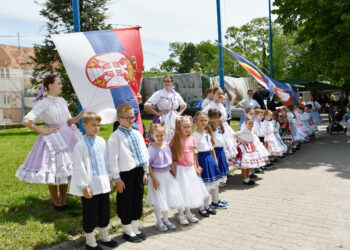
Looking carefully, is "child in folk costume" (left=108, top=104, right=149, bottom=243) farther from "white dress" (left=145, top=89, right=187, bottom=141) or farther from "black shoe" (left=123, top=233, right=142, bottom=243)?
"white dress" (left=145, top=89, right=187, bottom=141)

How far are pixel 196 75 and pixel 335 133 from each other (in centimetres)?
1039

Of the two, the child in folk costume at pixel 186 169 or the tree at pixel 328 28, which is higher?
the tree at pixel 328 28

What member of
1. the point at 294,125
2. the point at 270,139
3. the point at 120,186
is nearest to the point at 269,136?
the point at 270,139

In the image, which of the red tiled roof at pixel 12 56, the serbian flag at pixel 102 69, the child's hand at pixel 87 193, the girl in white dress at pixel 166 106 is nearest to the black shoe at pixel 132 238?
the child's hand at pixel 87 193

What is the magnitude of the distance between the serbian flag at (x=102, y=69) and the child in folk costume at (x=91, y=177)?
2.26ft

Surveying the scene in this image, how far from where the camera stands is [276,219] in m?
4.94

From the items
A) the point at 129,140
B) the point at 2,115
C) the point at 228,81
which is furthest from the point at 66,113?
the point at 2,115

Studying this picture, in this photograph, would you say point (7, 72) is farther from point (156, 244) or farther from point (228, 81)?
point (156, 244)

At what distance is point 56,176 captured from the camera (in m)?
4.74

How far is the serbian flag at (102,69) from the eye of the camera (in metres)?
4.67

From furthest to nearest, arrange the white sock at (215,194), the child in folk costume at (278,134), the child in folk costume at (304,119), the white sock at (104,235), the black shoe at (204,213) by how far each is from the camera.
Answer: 1. the child in folk costume at (304,119)
2. the child in folk costume at (278,134)
3. the white sock at (215,194)
4. the black shoe at (204,213)
5. the white sock at (104,235)

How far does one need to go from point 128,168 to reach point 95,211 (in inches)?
24.6

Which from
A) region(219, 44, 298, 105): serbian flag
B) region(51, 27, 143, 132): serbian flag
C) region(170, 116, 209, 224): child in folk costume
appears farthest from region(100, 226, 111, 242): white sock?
region(219, 44, 298, 105): serbian flag

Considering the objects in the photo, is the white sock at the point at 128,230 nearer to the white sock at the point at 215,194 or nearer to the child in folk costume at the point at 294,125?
the white sock at the point at 215,194
